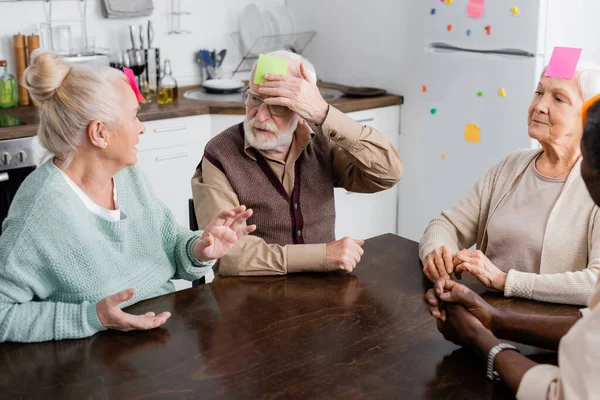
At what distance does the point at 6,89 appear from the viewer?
12.0 feet

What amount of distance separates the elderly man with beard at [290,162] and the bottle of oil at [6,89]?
172cm

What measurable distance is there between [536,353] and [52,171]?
3.83ft

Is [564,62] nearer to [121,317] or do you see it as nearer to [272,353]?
[272,353]

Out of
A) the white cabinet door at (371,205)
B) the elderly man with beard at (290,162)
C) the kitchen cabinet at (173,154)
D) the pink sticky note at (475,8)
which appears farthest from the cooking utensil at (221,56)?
the elderly man with beard at (290,162)

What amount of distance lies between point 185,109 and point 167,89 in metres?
0.36

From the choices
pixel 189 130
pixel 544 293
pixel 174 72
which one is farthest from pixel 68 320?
pixel 174 72

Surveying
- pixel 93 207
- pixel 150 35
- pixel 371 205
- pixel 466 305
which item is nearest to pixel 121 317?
pixel 93 207

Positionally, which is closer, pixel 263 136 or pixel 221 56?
pixel 263 136

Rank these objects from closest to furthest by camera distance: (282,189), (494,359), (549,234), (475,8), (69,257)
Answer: (494,359)
(69,257)
(549,234)
(282,189)
(475,8)

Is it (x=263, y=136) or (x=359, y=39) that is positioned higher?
(x=359, y=39)

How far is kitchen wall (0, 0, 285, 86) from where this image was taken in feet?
12.5

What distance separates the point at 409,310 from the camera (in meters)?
1.83

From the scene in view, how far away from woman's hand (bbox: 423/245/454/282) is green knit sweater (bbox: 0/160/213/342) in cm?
62

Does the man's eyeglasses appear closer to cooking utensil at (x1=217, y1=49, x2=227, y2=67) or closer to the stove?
the stove
